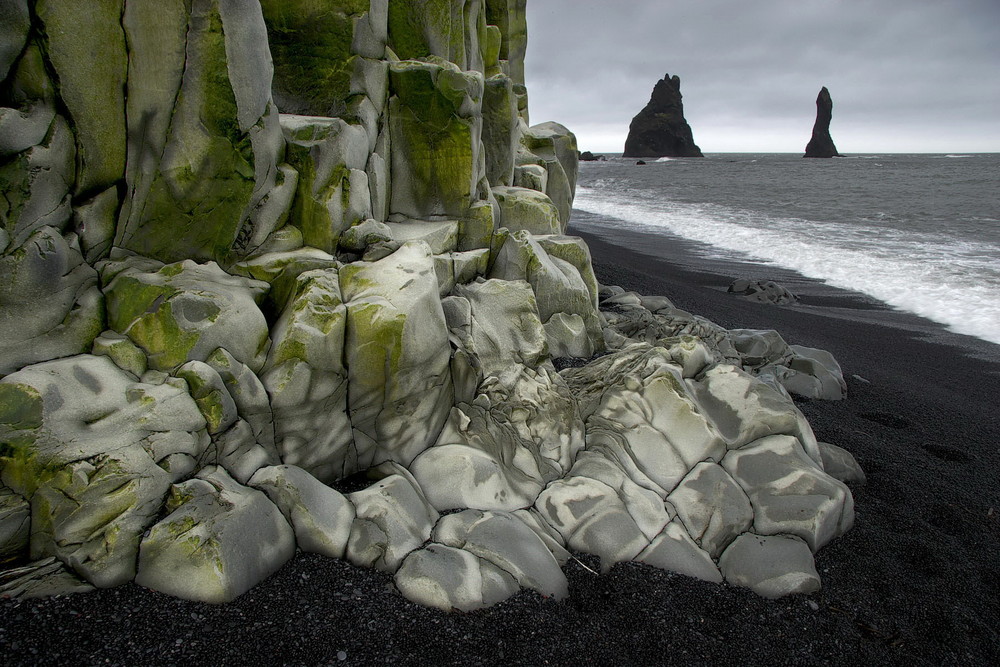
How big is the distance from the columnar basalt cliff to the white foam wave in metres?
9.83

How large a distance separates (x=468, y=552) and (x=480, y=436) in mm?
1399

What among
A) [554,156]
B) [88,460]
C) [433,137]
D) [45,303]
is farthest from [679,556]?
[554,156]

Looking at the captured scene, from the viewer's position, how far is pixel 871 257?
60.6ft

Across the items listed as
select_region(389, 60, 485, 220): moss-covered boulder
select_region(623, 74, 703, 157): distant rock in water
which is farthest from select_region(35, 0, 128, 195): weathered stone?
select_region(623, 74, 703, 157): distant rock in water

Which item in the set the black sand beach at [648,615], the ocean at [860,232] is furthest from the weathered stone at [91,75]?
the ocean at [860,232]

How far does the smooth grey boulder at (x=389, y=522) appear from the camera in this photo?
4301 mm

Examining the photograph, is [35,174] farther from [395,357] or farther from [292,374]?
[395,357]

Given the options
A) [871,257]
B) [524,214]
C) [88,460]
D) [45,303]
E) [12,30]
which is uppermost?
[12,30]

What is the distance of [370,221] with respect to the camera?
6.21m

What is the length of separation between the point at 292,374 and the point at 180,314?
0.93 metres

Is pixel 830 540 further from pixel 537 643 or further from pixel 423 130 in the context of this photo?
pixel 423 130

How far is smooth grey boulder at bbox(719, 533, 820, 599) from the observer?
4656 millimetres

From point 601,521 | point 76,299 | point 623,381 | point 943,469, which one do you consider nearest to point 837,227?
point 943,469

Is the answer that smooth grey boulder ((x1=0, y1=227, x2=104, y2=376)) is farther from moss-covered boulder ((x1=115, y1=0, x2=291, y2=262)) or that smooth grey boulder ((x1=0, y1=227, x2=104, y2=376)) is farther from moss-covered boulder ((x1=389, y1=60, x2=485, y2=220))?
moss-covered boulder ((x1=389, y1=60, x2=485, y2=220))
